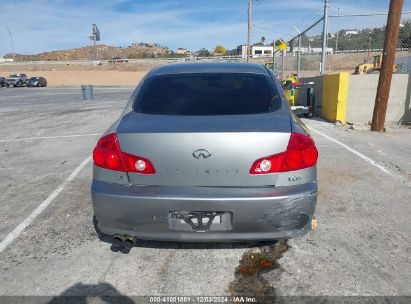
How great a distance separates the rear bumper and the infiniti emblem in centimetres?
24

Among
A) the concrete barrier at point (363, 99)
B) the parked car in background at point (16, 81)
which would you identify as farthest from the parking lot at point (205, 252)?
the parked car in background at point (16, 81)

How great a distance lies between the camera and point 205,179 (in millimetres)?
2564

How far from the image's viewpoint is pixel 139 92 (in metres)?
3.34

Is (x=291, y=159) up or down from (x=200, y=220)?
up

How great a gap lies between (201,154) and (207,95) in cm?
83

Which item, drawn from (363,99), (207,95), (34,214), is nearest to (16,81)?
(363,99)

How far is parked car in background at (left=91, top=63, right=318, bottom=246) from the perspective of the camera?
2.53 meters

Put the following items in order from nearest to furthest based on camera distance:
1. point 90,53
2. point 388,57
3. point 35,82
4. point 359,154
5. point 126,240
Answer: point 126,240, point 359,154, point 388,57, point 35,82, point 90,53

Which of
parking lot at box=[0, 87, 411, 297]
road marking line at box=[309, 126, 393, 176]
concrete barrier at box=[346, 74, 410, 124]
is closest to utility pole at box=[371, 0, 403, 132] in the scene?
concrete barrier at box=[346, 74, 410, 124]

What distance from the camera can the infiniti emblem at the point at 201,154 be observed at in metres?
2.52

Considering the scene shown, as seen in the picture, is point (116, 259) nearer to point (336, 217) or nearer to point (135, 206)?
point (135, 206)

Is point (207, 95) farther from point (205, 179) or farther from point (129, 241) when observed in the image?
point (129, 241)

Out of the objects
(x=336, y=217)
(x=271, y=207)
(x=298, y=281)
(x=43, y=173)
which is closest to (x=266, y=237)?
(x=271, y=207)

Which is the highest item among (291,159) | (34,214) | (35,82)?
(291,159)
